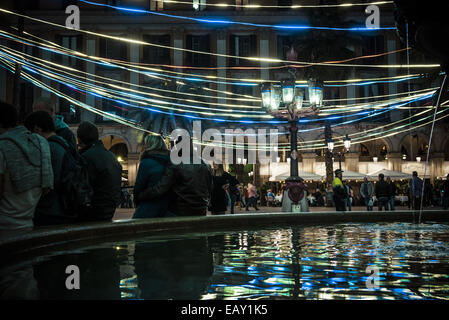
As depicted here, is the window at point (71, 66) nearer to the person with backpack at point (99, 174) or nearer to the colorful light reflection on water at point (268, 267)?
the person with backpack at point (99, 174)

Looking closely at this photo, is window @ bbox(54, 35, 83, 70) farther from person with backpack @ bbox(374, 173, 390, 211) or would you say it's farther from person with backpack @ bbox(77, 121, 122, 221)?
person with backpack @ bbox(77, 121, 122, 221)

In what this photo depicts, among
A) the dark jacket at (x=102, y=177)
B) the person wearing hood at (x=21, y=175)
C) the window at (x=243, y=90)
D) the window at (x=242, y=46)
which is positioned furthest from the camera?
the window at (x=242, y=46)

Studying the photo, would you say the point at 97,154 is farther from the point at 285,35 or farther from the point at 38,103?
the point at 285,35

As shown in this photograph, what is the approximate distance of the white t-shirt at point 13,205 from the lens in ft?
11.2

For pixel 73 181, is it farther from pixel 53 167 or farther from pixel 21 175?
pixel 21 175

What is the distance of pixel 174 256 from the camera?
3662 mm

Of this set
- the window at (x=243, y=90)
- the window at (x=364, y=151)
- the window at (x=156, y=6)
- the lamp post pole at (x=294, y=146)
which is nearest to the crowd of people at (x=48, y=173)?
the lamp post pole at (x=294, y=146)

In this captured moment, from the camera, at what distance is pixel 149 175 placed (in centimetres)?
515

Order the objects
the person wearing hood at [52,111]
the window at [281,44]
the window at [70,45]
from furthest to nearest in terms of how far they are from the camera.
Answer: the window at [281,44]
the window at [70,45]
the person wearing hood at [52,111]

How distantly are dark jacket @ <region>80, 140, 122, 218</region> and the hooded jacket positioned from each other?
1090 millimetres

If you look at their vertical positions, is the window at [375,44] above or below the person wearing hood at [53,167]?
above

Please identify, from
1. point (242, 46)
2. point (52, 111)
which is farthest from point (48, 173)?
point (242, 46)

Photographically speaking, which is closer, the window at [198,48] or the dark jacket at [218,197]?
the dark jacket at [218,197]
